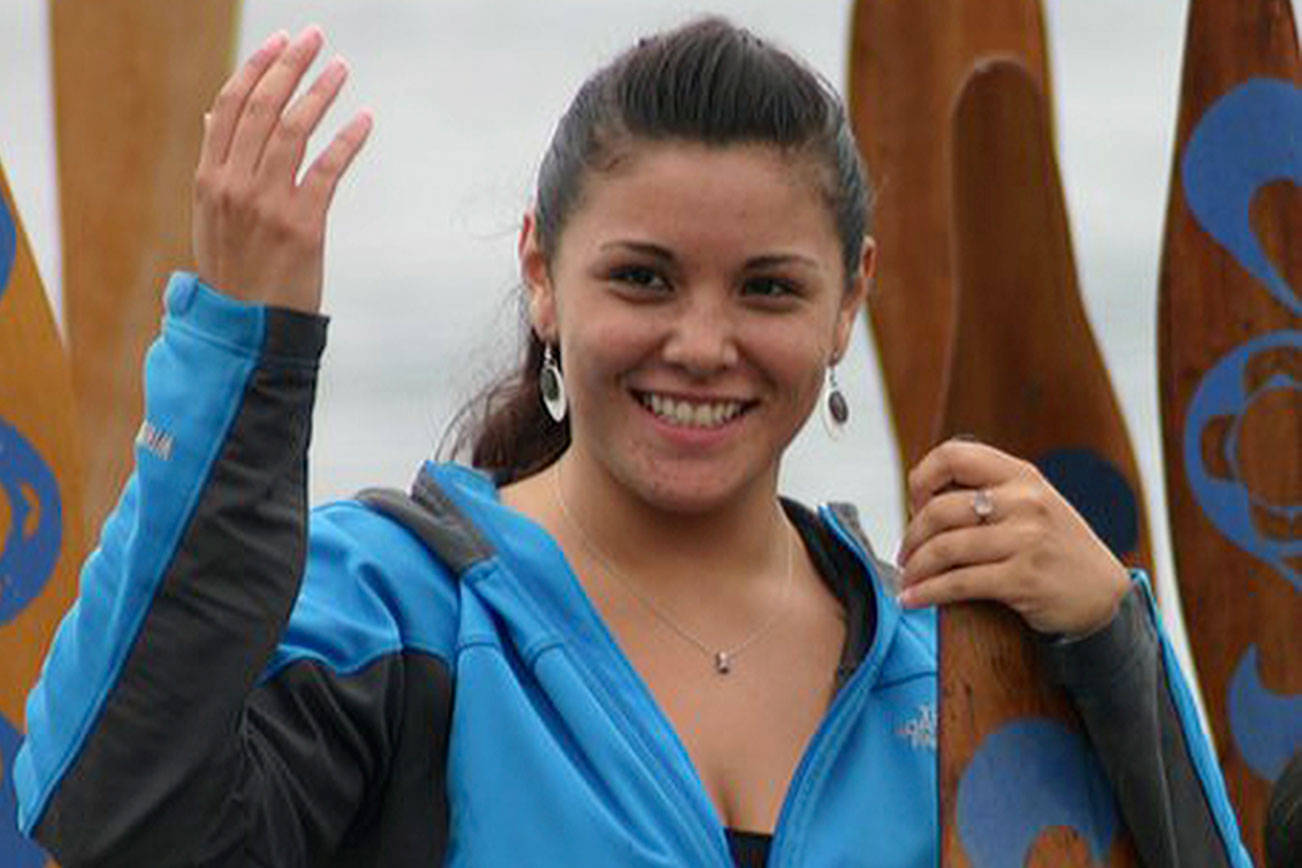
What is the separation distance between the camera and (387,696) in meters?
1.60

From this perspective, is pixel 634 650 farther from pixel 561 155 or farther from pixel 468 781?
pixel 561 155

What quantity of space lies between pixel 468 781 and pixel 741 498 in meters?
0.29

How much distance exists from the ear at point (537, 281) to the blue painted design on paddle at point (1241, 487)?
2.00 m

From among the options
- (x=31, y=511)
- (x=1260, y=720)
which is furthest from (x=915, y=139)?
(x=31, y=511)

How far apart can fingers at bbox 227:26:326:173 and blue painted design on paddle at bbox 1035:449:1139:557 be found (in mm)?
2223

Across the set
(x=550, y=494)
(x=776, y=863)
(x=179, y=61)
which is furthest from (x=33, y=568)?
(x=776, y=863)

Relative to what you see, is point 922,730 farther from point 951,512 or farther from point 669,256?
point 669,256

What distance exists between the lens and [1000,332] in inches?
137

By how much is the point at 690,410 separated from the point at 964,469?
18 centimetres

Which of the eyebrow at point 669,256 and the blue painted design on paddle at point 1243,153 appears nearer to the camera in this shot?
the eyebrow at point 669,256

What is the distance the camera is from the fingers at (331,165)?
146 centimetres

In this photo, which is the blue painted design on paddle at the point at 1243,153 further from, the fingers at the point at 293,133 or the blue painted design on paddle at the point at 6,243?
the fingers at the point at 293,133

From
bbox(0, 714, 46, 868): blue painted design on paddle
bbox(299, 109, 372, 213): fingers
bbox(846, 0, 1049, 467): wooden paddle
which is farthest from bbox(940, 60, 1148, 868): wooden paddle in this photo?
bbox(299, 109, 372, 213): fingers

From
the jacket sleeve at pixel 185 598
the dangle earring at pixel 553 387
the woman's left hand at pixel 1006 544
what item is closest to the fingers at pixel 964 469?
the woman's left hand at pixel 1006 544
